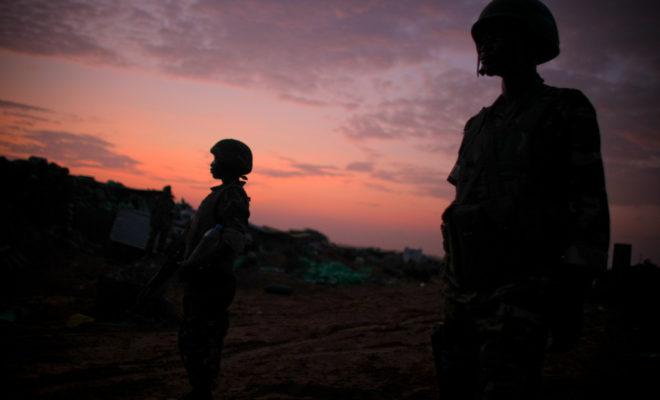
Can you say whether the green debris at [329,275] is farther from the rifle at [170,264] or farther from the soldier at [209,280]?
the soldier at [209,280]

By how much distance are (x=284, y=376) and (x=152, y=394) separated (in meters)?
1.25

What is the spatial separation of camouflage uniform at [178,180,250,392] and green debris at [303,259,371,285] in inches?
430

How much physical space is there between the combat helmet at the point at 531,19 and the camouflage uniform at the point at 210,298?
220 centimetres

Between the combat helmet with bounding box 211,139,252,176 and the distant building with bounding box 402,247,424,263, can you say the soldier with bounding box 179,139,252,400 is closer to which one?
the combat helmet with bounding box 211,139,252,176

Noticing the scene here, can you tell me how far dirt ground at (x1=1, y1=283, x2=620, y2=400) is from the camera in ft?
12.0

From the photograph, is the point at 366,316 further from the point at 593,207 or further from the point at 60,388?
the point at 593,207

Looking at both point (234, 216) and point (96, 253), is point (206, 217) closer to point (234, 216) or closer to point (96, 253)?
point (234, 216)

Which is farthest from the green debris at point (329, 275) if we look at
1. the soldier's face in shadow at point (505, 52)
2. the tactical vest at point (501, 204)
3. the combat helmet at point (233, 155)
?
the soldier's face in shadow at point (505, 52)

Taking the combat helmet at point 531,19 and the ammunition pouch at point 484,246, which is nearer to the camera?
the ammunition pouch at point 484,246

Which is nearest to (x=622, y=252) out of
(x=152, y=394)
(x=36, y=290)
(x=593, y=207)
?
(x=593, y=207)

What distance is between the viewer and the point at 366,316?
8.09m

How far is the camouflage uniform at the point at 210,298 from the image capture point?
2990mm

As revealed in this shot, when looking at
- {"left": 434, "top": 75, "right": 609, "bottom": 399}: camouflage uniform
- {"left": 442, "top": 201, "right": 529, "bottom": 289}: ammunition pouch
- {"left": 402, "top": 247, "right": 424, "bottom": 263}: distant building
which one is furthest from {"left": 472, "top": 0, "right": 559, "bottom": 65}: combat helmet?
{"left": 402, "top": 247, "right": 424, "bottom": 263}: distant building

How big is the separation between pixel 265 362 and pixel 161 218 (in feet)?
34.6
